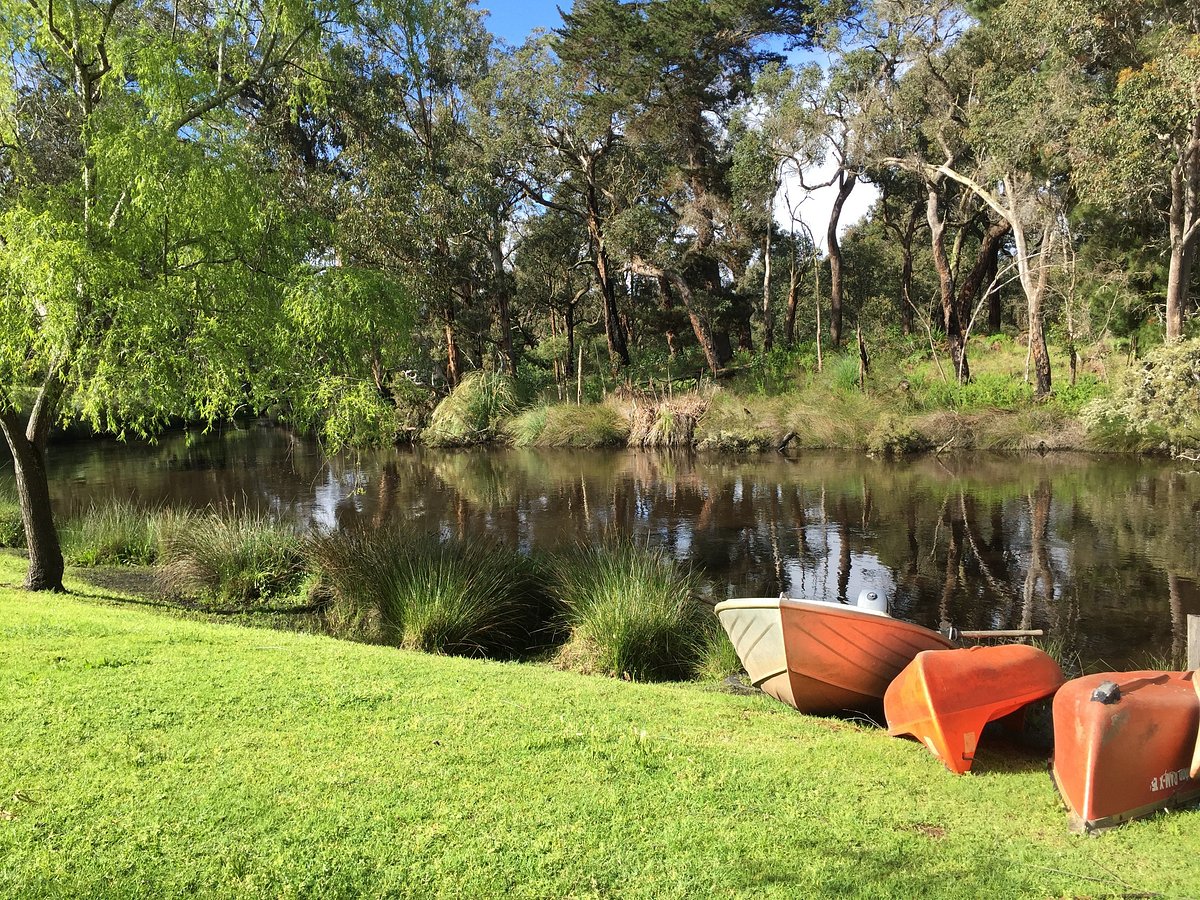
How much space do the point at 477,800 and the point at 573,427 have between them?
86.1 feet

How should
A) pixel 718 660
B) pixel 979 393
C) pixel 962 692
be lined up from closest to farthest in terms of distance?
pixel 962 692, pixel 718 660, pixel 979 393

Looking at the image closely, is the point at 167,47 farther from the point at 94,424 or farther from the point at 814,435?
the point at 814,435

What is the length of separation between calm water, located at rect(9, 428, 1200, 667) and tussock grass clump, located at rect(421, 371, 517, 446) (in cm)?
254

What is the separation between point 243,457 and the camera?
104 feet

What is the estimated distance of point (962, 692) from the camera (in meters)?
5.44

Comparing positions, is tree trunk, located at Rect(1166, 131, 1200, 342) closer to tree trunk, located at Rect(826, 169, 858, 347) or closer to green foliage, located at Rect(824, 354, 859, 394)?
green foliage, located at Rect(824, 354, 859, 394)

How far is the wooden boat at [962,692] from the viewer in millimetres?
5367

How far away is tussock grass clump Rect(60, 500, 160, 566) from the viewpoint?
12922mm

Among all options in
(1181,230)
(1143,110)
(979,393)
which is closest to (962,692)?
(1143,110)

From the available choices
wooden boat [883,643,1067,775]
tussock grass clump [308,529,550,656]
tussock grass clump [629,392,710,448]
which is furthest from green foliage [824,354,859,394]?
wooden boat [883,643,1067,775]

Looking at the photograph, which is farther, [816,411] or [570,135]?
[570,135]

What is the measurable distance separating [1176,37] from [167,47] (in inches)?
740

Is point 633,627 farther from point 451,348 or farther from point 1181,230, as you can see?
point 451,348

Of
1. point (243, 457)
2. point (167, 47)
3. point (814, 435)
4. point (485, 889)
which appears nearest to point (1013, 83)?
point (814, 435)
